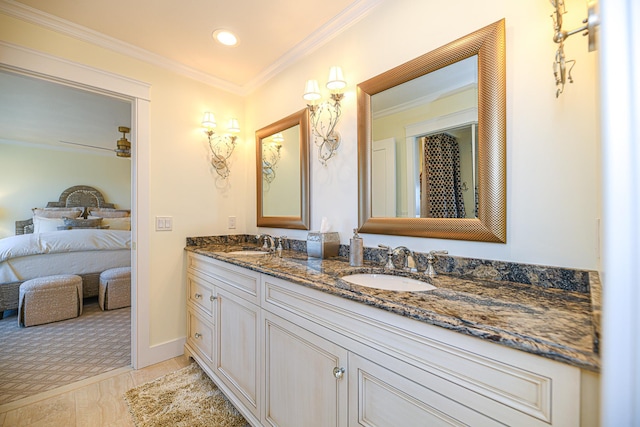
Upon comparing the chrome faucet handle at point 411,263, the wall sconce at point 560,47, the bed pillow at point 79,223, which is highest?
the wall sconce at point 560,47

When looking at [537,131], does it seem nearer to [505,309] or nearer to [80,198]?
[505,309]

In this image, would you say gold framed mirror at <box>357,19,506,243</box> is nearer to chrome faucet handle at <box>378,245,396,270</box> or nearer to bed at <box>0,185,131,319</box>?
chrome faucet handle at <box>378,245,396,270</box>

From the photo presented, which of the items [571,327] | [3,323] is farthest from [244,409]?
[3,323]

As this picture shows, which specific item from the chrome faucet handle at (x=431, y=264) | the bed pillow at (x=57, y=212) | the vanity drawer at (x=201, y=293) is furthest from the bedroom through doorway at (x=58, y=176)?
the chrome faucet handle at (x=431, y=264)

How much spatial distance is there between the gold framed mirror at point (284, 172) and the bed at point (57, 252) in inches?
105

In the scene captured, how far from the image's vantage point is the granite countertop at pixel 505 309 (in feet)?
1.86

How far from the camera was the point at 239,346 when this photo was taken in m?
1.56

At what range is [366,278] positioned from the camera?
4.46ft

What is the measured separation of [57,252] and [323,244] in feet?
11.9

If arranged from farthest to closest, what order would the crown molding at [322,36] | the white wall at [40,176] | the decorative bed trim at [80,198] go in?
1. the decorative bed trim at [80,198]
2. the white wall at [40,176]
3. the crown molding at [322,36]

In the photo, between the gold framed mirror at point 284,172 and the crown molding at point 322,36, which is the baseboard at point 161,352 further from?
the crown molding at point 322,36

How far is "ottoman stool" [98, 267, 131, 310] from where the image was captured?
3.33m

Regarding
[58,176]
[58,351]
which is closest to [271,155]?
[58,351]

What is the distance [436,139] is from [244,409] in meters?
1.75
